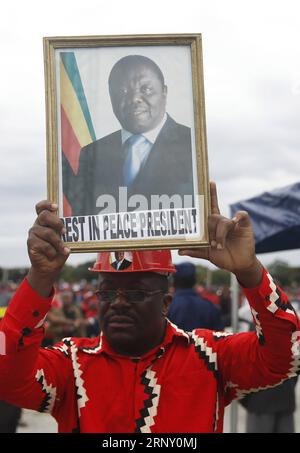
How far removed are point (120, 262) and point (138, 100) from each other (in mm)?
713

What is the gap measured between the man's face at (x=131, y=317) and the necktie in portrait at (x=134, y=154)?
57cm

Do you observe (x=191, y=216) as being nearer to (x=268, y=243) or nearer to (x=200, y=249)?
(x=200, y=249)

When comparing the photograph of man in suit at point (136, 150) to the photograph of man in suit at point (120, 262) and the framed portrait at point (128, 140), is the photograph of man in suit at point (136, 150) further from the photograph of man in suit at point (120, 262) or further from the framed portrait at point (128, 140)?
the photograph of man in suit at point (120, 262)

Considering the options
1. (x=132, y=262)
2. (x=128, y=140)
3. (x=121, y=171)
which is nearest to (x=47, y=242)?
(x=121, y=171)

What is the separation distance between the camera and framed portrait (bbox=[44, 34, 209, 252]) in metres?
2.21

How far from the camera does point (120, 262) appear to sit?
2676mm

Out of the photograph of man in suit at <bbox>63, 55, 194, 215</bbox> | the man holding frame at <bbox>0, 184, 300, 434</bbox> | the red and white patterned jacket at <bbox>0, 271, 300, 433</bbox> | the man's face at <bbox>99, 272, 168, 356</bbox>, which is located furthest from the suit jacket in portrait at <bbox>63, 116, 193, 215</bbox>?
the man's face at <bbox>99, 272, 168, 356</bbox>

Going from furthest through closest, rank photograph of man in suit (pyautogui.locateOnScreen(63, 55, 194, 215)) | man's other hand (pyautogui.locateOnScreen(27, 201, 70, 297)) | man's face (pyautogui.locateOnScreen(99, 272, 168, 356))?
1. man's face (pyautogui.locateOnScreen(99, 272, 168, 356))
2. photograph of man in suit (pyautogui.locateOnScreen(63, 55, 194, 215))
3. man's other hand (pyautogui.locateOnScreen(27, 201, 70, 297))

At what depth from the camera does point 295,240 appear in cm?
569

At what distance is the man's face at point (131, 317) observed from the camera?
2.61 metres

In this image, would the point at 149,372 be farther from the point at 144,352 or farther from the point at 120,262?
the point at 120,262

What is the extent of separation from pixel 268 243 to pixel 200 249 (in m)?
3.45

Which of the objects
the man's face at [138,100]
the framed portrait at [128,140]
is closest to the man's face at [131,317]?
the framed portrait at [128,140]

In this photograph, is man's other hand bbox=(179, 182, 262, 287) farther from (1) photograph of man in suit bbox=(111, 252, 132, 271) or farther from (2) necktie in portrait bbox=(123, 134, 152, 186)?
(1) photograph of man in suit bbox=(111, 252, 132, 271)
